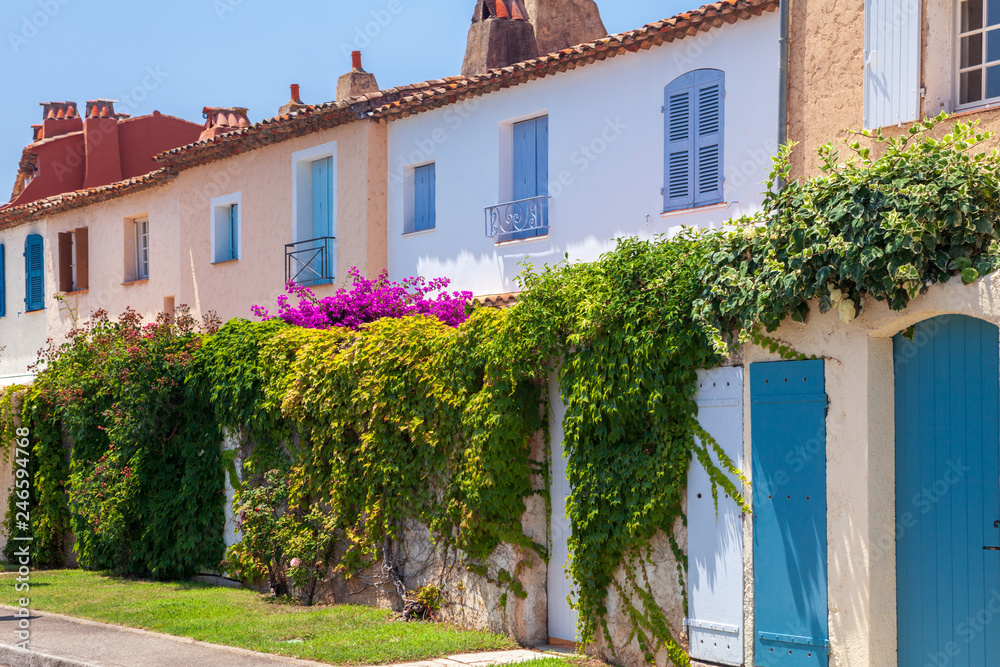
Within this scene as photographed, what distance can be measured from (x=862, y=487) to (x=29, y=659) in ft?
23.8

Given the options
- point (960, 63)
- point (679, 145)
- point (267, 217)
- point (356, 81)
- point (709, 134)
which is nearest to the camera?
point (960, 63)

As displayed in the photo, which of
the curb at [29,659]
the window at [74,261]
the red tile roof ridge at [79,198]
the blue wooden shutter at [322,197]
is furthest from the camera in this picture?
the window at [74,261]

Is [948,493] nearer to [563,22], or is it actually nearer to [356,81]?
[563,22]

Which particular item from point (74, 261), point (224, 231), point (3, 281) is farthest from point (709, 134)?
point (3, 281)

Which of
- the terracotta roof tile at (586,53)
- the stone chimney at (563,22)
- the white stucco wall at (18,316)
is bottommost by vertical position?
the white stucco wall at (18,316)

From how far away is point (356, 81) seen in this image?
21.4m

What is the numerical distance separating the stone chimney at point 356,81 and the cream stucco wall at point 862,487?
Answer: 15462 millimetres

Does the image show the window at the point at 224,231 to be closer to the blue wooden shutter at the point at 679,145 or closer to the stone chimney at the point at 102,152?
the stone chimney at the point at 102,152

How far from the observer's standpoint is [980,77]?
8.88 meters

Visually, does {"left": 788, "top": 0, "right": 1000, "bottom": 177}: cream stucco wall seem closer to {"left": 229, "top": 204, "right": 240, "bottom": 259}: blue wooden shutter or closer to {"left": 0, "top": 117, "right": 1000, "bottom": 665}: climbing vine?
{"left": 0, "top": 117, "right": 1000, "bottom": 665}: climbing vine

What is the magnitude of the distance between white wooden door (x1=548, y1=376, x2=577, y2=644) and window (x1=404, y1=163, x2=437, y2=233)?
735cm

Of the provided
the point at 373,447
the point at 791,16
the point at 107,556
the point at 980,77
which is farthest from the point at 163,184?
the point at 980,77

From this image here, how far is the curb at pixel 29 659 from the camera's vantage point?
29.9ft

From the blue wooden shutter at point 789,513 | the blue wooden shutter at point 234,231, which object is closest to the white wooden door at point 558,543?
the blue wooden shutter at point 789,513
